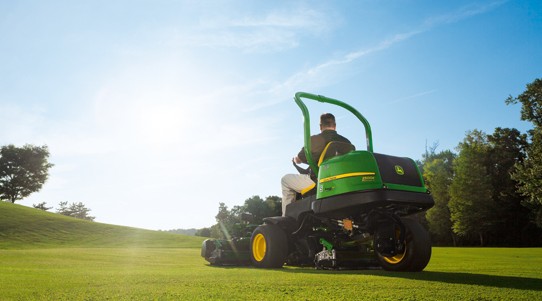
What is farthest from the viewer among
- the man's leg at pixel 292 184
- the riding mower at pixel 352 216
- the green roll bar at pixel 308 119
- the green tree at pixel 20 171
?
the green tree at pixel 20 171

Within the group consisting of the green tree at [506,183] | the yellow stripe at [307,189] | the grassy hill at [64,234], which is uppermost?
the green tree at [506,183]

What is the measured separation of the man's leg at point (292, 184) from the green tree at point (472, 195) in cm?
5615

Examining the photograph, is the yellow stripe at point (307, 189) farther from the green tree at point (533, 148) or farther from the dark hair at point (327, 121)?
the green tree at point (533, 148)

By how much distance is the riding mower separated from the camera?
6198 millimetres

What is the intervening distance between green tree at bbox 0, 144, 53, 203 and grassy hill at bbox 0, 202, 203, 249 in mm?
25360

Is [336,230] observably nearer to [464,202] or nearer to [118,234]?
[118,234]

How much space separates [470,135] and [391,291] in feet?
232

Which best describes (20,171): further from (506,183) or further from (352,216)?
(352,216)

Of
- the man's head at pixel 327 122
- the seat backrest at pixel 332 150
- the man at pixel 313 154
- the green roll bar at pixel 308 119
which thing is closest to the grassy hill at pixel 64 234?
the man at pixel 313 154

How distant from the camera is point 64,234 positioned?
44281 millimetres

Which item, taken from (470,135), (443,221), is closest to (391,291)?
(443,221)

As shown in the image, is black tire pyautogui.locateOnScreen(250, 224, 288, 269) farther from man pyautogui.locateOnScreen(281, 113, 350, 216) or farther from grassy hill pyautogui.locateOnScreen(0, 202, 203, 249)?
grassy hill pyautogui.locateOnScreen(0, 202, 203, 249)

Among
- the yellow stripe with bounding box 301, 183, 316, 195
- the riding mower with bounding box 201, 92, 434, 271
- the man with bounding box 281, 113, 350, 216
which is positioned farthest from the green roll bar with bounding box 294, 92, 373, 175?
the yellow stripe with bounding box 301, 183, 316, 195

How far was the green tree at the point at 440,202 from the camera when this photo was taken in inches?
2579
